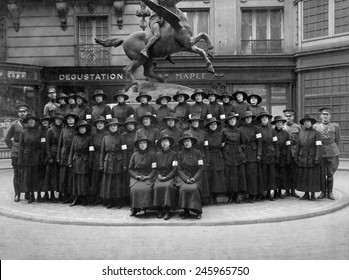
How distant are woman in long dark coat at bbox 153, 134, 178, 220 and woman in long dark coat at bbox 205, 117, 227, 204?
130cm

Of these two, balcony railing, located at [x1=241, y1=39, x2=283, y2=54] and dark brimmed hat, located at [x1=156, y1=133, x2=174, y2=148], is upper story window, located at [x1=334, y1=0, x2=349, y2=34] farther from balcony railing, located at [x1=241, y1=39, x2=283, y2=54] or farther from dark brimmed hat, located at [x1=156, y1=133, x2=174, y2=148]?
dark brimmed hat, located at [x1=156, y1=133, x2=174, y2=148]

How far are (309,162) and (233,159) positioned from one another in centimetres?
180

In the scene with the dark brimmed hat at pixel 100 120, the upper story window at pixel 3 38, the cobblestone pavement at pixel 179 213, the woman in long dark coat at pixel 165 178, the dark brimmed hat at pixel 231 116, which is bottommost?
the cobblestone pavement at pixel 179 213

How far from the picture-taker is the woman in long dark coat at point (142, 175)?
858 cm

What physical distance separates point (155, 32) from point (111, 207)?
15.0ft

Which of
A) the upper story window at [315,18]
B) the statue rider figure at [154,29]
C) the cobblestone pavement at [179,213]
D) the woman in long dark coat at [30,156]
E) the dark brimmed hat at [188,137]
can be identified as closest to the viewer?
the cobblestone pavement at [179,213]

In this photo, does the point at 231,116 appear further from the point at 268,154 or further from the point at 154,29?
the point at 154,29

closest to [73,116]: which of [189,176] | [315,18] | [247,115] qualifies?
[189,176]

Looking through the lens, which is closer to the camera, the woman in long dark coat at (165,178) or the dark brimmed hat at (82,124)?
the woman in long dark coat at (165,178)

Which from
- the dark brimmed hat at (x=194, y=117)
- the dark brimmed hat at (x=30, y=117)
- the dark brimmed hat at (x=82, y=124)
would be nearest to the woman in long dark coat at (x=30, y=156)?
the dark brimmed hat at (x=30, y=117)

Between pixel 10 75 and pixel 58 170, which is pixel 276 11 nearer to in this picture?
pixel 10 75

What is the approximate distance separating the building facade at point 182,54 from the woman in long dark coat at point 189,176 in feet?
46.2

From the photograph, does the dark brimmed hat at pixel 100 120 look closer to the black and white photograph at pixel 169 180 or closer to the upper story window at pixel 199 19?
the black and white photograph at pixel 169 180

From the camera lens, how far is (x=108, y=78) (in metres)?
22.7
